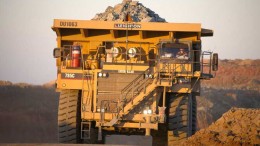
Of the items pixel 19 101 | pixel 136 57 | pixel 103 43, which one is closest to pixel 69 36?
pixel 103 43

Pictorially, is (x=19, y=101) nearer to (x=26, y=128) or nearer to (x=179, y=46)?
(x=26, y=128)

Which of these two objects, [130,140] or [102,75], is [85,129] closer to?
[102,75]

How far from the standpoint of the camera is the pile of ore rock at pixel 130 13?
20.3 metres

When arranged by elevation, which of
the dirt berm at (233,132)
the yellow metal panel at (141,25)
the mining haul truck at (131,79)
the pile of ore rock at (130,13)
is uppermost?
the pile of ore rock at (130,13)

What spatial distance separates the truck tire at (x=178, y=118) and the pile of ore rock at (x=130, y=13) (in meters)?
3.40

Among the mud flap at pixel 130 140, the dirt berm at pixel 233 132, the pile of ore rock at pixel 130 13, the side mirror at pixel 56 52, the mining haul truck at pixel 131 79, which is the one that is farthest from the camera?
the mud flap at pixel 130 140

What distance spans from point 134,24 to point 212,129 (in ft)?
13.7

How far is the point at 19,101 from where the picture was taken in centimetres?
3991

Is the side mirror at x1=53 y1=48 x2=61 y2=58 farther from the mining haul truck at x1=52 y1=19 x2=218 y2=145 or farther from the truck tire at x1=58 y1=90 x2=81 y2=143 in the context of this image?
the truck tire at x1=58 y1=90 x2=81 y2=143

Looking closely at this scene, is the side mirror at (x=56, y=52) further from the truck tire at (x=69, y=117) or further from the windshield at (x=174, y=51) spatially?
the windshield at (x=174, y=51)

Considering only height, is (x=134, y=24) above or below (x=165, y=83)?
Result: above

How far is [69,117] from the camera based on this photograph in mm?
17922

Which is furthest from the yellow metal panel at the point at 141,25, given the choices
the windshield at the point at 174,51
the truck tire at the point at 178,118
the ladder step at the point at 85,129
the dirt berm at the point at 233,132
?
the ladder step at the point at 85,129

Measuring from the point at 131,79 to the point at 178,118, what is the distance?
5.83ft
